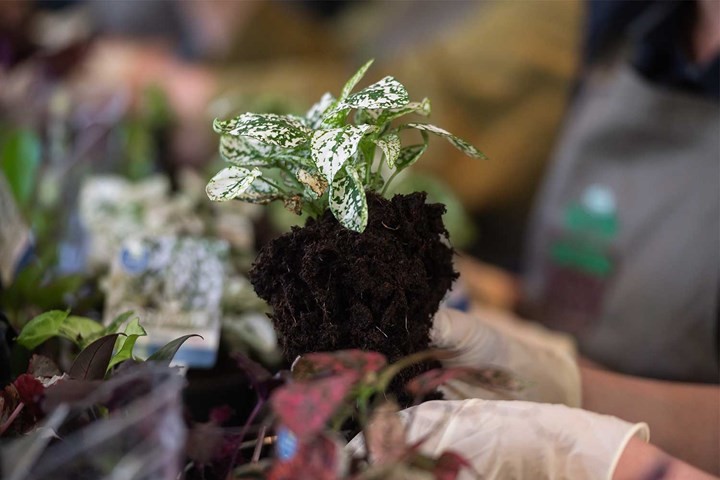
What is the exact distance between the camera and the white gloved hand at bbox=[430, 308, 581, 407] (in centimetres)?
63

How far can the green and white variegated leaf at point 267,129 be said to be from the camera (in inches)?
20.7

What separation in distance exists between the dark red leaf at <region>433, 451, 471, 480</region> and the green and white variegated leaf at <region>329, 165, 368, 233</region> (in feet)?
0.60

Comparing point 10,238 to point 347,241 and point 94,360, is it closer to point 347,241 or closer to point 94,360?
point 94,360

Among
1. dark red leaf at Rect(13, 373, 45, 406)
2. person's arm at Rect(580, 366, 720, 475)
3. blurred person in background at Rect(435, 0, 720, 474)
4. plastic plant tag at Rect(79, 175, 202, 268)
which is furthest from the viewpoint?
blurred person in background at Rect(435, 0, 720, 474)

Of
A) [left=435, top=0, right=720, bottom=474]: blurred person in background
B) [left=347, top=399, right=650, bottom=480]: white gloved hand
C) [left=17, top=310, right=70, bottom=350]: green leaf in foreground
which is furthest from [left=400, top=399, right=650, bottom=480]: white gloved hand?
[left=435, top=0, right=720, bottom=474]: blurred person in background

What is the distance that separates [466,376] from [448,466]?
0.22 ft

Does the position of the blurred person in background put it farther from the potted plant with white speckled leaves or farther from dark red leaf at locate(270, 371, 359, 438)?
dark red leaf at locate(270, 371, 359, 438)

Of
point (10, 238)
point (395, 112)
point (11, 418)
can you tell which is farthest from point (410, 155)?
point (10, 238)

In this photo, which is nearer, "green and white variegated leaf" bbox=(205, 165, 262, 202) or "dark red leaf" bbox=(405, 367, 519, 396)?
"dark red leaf" bbox=(405, 367, 519, 396)

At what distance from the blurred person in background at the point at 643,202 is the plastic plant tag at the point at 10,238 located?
23.8 inches

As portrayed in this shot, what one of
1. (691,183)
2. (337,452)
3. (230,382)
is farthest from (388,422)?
(691,183)

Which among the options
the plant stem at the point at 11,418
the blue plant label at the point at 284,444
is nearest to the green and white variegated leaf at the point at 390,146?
the blue plant label at the point at 284,444

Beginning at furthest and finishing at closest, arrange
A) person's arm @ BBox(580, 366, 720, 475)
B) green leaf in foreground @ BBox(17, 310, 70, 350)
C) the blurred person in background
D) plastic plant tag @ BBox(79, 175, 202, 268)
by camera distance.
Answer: the blurred person in background, plastic plant tag @ BBox(79, 175, 202, 268), person's arm @ BBox(580, 366, 720, 475), green leaf in foreground @ BBox(17, 310, 70, 350)

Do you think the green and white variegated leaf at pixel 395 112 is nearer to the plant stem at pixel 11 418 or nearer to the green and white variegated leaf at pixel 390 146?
the green and white variegated leaf at pixel 390 146
